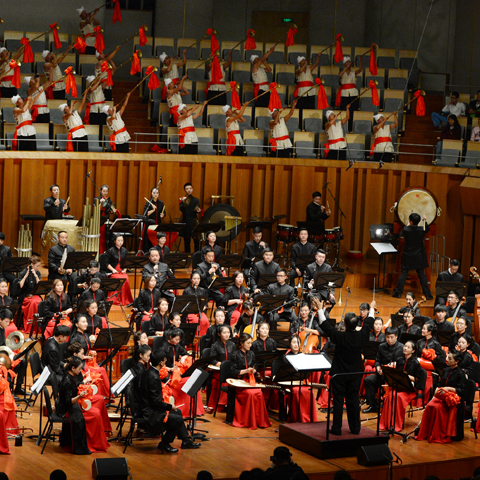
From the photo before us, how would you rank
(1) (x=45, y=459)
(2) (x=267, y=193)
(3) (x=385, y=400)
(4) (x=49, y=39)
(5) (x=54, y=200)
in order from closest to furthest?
(1) (x=45, y=459), (3) (x=385, y=400), (5) (x=54, y=200), (2) (x=267, y=193), (4) (x=49, y=39)

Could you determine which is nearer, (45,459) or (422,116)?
(45,459)

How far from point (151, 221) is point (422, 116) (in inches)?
→ 268

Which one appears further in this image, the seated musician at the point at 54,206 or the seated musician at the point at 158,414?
the seated musician at the point at 54,206

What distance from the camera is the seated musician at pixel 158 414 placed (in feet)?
27.3

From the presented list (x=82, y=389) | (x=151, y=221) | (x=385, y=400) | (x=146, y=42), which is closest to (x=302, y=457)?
(x=385, y=400)

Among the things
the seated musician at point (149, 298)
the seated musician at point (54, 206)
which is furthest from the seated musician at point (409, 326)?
the seated musician at point (54, 206)

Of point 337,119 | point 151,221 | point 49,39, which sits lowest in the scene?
point 151,221

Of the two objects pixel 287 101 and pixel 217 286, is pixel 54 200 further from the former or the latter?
pixel 287 101

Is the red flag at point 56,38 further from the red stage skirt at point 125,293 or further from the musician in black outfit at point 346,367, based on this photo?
the musician in black outfit at point 346,367

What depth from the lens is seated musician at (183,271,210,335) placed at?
11.4 meters

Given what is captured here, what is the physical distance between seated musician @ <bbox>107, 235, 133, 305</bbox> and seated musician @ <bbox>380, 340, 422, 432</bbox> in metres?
4.64

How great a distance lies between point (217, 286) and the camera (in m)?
11.7

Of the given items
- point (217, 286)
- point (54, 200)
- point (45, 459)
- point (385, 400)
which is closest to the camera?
point (45, 459)

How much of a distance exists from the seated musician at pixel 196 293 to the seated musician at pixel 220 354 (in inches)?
56.3
